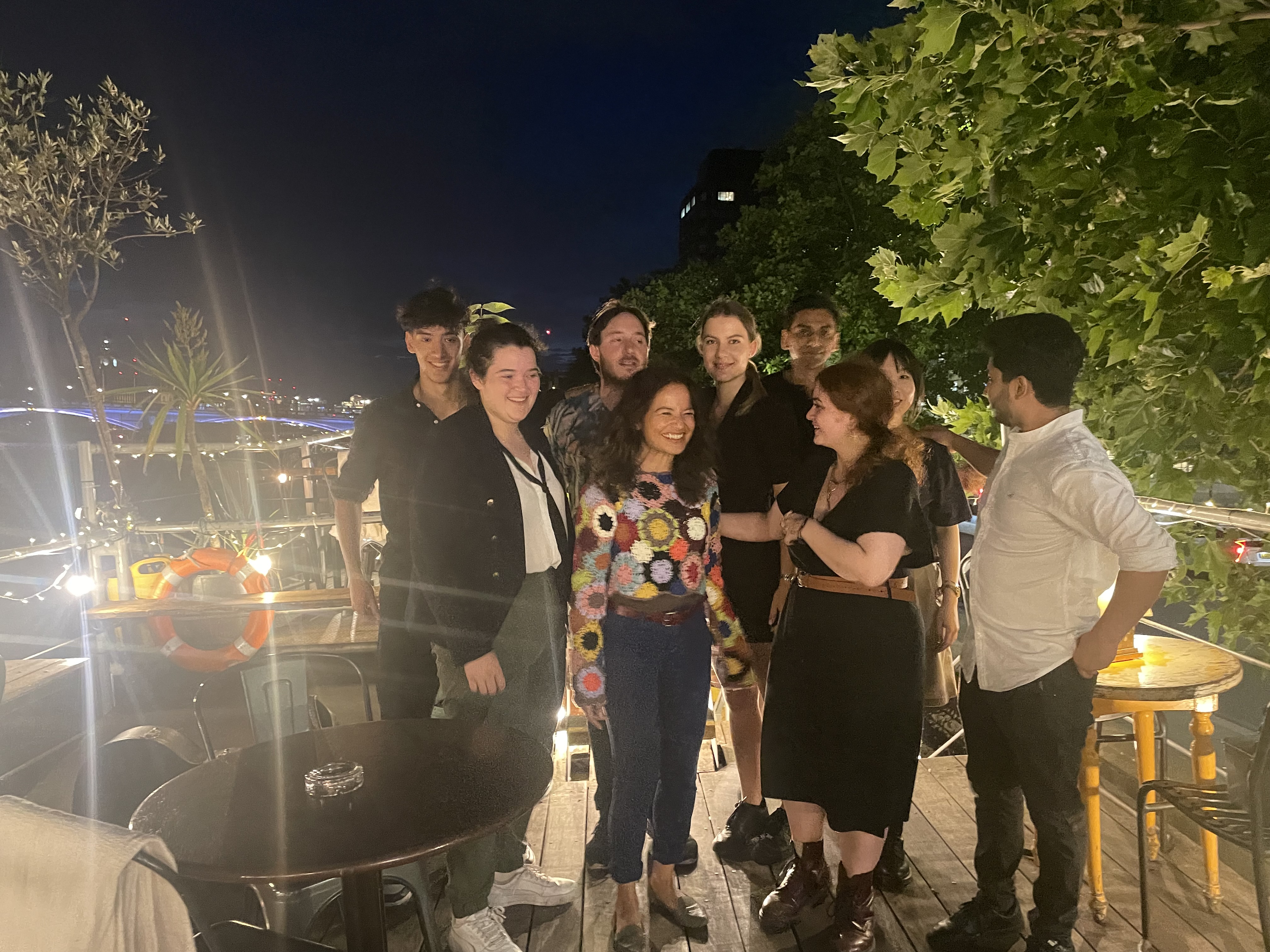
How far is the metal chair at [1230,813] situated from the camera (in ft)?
6.53

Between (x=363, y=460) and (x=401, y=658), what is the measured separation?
80 cm

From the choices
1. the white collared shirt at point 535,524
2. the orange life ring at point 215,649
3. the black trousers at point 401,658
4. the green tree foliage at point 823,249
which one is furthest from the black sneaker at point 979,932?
the green tree foliage at point 823,249

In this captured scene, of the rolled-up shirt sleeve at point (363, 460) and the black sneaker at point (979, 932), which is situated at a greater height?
the rolled-up shirt sleeve at point (363, 460)

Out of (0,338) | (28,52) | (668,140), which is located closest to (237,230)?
(0,338)

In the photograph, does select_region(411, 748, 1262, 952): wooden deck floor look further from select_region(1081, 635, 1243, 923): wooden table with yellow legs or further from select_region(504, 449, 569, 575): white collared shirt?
select_region(504, 449, 569, 575): white collared shirt

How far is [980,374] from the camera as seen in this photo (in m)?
11.9

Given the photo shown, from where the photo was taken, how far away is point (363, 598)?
301 centimetres

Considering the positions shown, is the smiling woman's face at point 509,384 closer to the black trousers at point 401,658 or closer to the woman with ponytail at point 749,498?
the black trousers at point 401,658

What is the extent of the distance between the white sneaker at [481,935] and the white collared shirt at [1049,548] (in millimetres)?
1791

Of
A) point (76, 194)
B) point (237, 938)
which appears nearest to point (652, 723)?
point (237, 938)

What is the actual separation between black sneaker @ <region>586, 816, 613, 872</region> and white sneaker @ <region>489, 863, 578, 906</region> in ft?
0.58

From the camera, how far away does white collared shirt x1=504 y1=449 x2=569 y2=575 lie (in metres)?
2.40

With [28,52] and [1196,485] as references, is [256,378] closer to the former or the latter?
[28,52]

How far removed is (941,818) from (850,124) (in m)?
2.92
